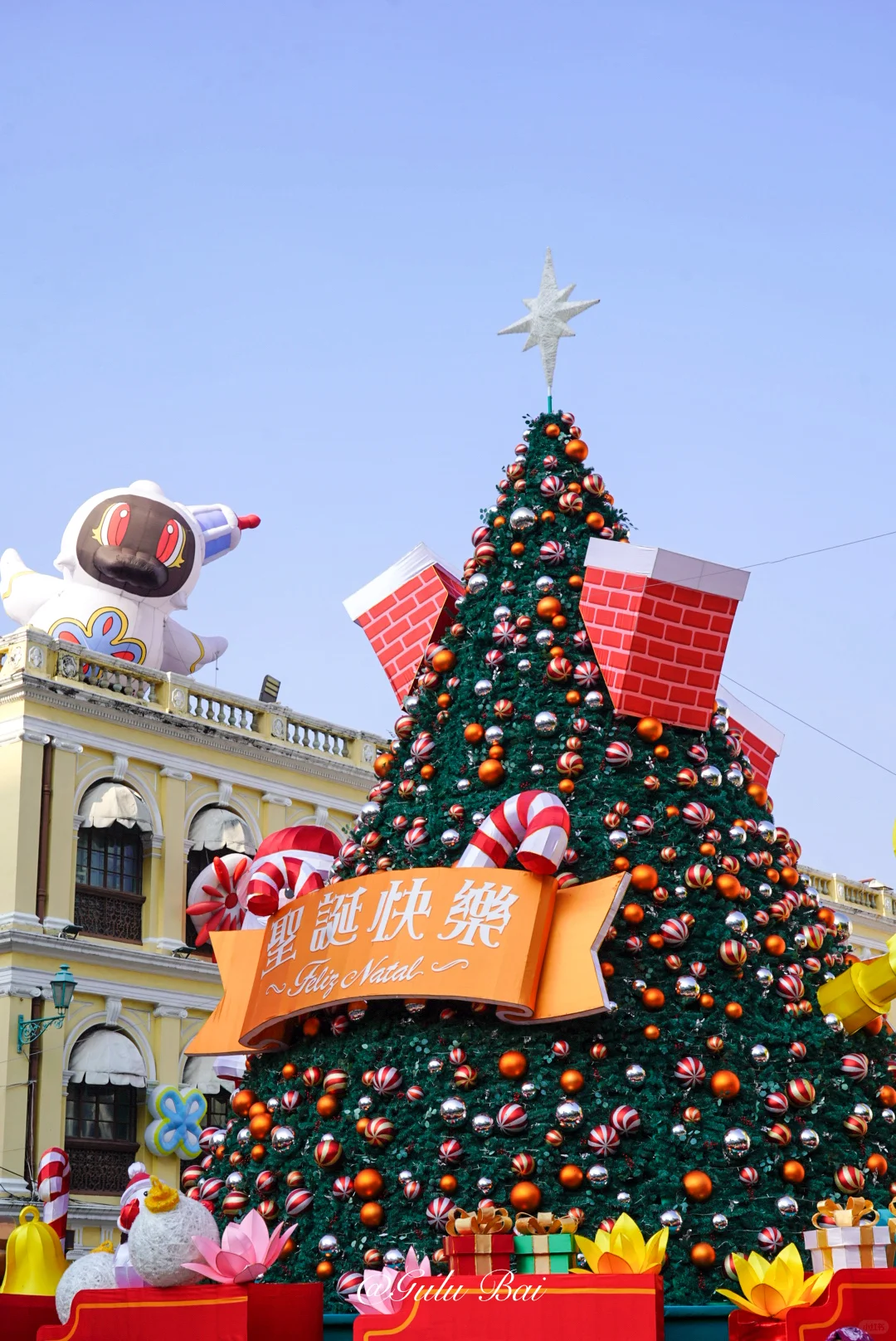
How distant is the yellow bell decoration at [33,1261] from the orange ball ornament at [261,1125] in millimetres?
1556

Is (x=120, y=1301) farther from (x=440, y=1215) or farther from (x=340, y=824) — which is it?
(x=340, y=824)

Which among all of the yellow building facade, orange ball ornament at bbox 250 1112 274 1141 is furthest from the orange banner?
the yellow building facade

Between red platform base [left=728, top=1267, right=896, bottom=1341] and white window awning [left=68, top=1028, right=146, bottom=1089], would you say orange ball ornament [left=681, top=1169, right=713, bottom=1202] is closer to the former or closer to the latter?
red platform base [left=728, top=1267, right=896, bottom=1341]

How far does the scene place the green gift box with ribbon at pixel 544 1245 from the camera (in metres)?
7.86

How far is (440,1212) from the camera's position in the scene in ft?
28.6

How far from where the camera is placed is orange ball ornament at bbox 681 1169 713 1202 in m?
8.52

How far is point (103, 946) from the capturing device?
897 inches

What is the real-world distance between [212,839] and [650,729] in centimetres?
1582

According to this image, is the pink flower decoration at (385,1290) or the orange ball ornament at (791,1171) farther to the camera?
the orange ball ornament at (791,1171)

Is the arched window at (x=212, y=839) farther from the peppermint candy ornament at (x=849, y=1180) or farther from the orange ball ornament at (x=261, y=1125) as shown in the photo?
the peppermint candy ornament at (x=849, y=1180)

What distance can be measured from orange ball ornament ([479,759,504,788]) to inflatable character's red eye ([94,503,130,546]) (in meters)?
15.8

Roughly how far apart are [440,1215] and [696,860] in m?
2.42

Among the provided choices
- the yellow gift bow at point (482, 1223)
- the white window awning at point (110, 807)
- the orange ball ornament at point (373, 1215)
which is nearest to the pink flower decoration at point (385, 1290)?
the yellow gift bow at point (482, 1223)

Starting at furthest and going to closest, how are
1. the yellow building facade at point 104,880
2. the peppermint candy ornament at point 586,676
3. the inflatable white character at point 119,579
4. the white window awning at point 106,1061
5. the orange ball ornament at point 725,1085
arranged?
the inflatable white character at point 119,579 < the white window awning at point 106,1061 < the yellow building facade at point 104,880 < the peppermint candy ornament at point 586,676 < the orange ball ornament at point 725,1085
